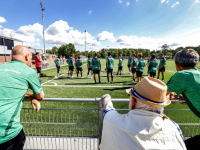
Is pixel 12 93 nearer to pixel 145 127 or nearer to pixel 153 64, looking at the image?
pixel 145 127

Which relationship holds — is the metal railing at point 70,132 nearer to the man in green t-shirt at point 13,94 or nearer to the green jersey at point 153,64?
the man in green t-shirt at point 13,94

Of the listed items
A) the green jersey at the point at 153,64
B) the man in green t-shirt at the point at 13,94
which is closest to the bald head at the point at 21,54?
the man in green t-shirt at the point at 13,94

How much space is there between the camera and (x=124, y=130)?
0.98 m

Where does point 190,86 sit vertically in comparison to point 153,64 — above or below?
below

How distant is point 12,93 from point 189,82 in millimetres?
2271

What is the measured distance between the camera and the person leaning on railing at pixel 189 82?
5.21 ft

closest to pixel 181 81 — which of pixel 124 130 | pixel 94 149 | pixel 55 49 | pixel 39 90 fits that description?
pixel 124 130

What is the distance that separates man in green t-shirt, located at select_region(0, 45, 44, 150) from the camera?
1386 millimetres

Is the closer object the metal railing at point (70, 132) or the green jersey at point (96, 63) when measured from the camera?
the metal railing at point (70, 132)

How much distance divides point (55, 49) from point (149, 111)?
365 feet

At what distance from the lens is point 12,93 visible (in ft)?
4.71

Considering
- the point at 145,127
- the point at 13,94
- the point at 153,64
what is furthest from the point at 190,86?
the point at 153,64

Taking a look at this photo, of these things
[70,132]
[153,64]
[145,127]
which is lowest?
[70,132]

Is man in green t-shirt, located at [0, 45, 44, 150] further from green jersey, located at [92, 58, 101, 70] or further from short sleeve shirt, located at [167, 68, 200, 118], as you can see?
green jersey, located at [92, 58, 101, 70]
